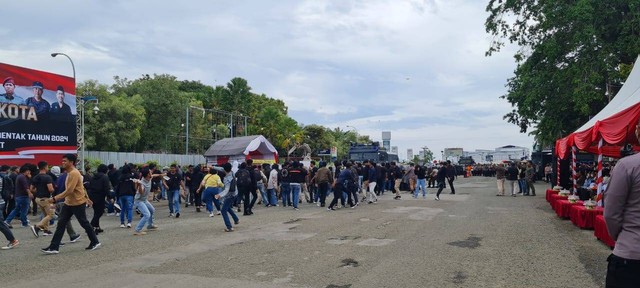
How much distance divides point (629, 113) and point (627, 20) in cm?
1784

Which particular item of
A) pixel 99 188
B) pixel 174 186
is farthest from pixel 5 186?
pixel 174 186

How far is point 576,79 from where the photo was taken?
79.4 feet

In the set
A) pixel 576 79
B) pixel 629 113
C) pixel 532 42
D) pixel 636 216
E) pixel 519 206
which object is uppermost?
pixel 532 42

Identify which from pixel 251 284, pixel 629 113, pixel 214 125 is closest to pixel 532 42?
pixel 629 113

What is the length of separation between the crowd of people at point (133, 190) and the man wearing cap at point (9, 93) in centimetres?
570

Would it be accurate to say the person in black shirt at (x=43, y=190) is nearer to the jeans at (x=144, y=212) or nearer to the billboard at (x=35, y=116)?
the jeans at (x=144, y=212)

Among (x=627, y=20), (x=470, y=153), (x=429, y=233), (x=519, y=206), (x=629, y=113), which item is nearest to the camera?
(x=629, y=113)

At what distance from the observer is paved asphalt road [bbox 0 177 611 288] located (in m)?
7.04

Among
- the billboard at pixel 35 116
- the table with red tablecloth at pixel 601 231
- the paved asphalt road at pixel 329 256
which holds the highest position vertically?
the billboard at pixel 35 116

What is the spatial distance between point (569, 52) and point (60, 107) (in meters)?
25.3

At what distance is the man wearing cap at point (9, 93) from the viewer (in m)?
21.1

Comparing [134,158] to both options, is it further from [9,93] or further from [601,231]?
[601,231]

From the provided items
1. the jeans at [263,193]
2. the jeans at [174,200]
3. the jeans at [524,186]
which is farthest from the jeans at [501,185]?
the jeans at [174,200]

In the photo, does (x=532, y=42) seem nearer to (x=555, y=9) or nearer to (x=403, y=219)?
(x=555, y=9)
